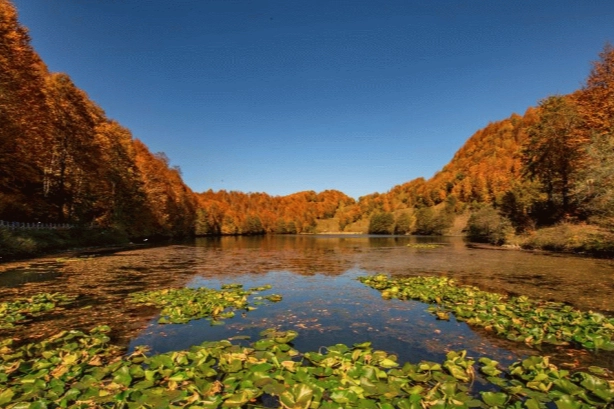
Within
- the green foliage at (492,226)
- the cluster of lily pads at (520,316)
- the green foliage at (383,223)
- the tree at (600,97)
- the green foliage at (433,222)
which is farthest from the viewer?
the green foliage at (383,223)

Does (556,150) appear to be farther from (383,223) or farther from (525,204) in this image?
(383,223)

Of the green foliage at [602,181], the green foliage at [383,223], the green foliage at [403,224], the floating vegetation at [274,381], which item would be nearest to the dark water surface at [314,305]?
the floating vegetation at [274,381]

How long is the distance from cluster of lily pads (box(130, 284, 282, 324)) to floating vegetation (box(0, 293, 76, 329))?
277 cm

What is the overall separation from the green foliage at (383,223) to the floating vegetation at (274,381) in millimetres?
149206

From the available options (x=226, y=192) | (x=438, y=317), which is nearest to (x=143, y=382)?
(x=438, y=317)

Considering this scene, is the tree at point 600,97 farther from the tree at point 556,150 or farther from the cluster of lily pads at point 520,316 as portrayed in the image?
the cluster of lily pads at point 520,316

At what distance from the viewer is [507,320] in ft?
34.1

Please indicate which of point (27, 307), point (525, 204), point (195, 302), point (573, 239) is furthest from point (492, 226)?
point (27, 307)

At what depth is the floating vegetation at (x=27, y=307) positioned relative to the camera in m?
10.6

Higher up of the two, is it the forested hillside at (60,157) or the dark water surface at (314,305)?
the forested hillside at (60,157)

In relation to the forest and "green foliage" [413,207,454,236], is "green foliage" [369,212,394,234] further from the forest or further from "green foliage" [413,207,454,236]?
the forest

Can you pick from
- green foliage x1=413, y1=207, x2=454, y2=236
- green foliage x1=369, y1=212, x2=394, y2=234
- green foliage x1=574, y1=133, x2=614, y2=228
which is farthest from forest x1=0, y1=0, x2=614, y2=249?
green foliage x1=369, y1=212, x2=394, y2=234

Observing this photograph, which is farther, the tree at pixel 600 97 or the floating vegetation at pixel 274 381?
the tree at pixel 600 97

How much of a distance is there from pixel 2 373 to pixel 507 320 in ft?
43.9
